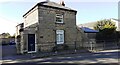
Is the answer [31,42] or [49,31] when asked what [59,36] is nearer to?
[49,31]

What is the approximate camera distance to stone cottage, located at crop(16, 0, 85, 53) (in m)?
24.5

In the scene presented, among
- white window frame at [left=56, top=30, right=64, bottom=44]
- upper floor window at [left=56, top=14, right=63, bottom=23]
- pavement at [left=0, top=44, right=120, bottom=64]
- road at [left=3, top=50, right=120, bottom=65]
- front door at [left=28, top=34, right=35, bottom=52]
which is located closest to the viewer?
road at [left=3, top=50, right=120, bottom=65]

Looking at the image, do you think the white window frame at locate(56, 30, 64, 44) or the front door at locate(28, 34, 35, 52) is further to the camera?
the white window frame at locate(56, 30, 64, 44)

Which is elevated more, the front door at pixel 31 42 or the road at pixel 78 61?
the front door at pixel 31 42

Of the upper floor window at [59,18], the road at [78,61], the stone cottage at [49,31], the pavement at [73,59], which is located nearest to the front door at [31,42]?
the stone cottage at [49,31]

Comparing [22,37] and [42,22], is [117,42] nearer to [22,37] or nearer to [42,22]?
[42,22]

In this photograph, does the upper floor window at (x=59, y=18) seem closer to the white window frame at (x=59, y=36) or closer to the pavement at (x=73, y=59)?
the white window frame at (x=59, y=36)

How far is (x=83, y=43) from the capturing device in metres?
28.8

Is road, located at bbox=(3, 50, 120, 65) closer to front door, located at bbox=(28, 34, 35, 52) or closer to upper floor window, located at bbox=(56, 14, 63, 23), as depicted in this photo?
front door, located at bbox=(28, 34, 35, 52)

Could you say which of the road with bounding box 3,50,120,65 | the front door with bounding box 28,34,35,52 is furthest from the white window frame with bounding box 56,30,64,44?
the road with bounding box 3,50,120,65

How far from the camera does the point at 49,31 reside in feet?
85.0

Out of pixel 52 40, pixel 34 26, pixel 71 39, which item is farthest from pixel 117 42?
pixel 34 26

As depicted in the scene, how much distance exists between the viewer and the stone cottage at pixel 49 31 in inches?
966

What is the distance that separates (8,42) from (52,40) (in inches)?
1380
